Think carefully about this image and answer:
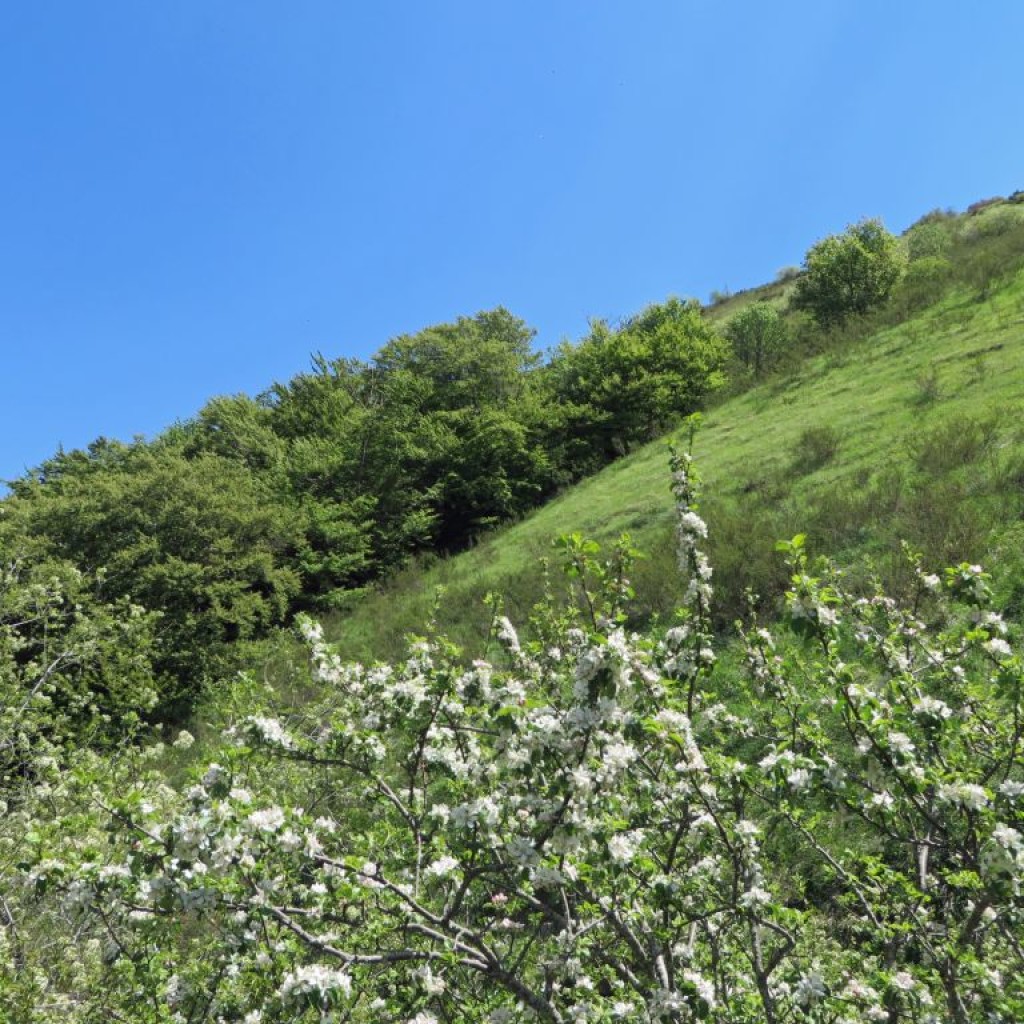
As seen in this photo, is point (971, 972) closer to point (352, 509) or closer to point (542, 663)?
point (542, 663)

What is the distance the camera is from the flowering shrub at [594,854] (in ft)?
7.82

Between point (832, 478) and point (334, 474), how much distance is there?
20.7 meters

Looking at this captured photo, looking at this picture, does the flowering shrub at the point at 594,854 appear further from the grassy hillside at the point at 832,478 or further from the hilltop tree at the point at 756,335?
the hilltop tree at the point at 756,335

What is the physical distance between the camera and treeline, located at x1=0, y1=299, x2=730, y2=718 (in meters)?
19.1

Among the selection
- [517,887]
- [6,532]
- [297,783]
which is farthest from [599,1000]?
[6,532]

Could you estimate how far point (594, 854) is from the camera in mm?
2445

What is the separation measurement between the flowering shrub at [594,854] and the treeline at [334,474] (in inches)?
590

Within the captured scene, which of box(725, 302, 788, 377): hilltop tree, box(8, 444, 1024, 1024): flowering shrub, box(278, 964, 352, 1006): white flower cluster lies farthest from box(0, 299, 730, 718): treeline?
box(278, 964, 352, 1006): white flower cluster

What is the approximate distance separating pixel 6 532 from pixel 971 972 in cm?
2385

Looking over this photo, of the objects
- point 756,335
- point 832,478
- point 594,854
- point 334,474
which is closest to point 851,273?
point 756,335

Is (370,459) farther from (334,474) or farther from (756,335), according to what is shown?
(756,335)

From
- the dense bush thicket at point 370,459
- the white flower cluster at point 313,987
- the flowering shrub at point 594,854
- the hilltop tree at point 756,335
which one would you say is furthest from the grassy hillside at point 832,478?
the hilltop tree at point 756,335

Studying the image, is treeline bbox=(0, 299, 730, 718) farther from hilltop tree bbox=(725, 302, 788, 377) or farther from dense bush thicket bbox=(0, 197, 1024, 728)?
hilltop tree bbox=(725, 302, 788, 377)

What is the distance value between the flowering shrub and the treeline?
49.2 ft
